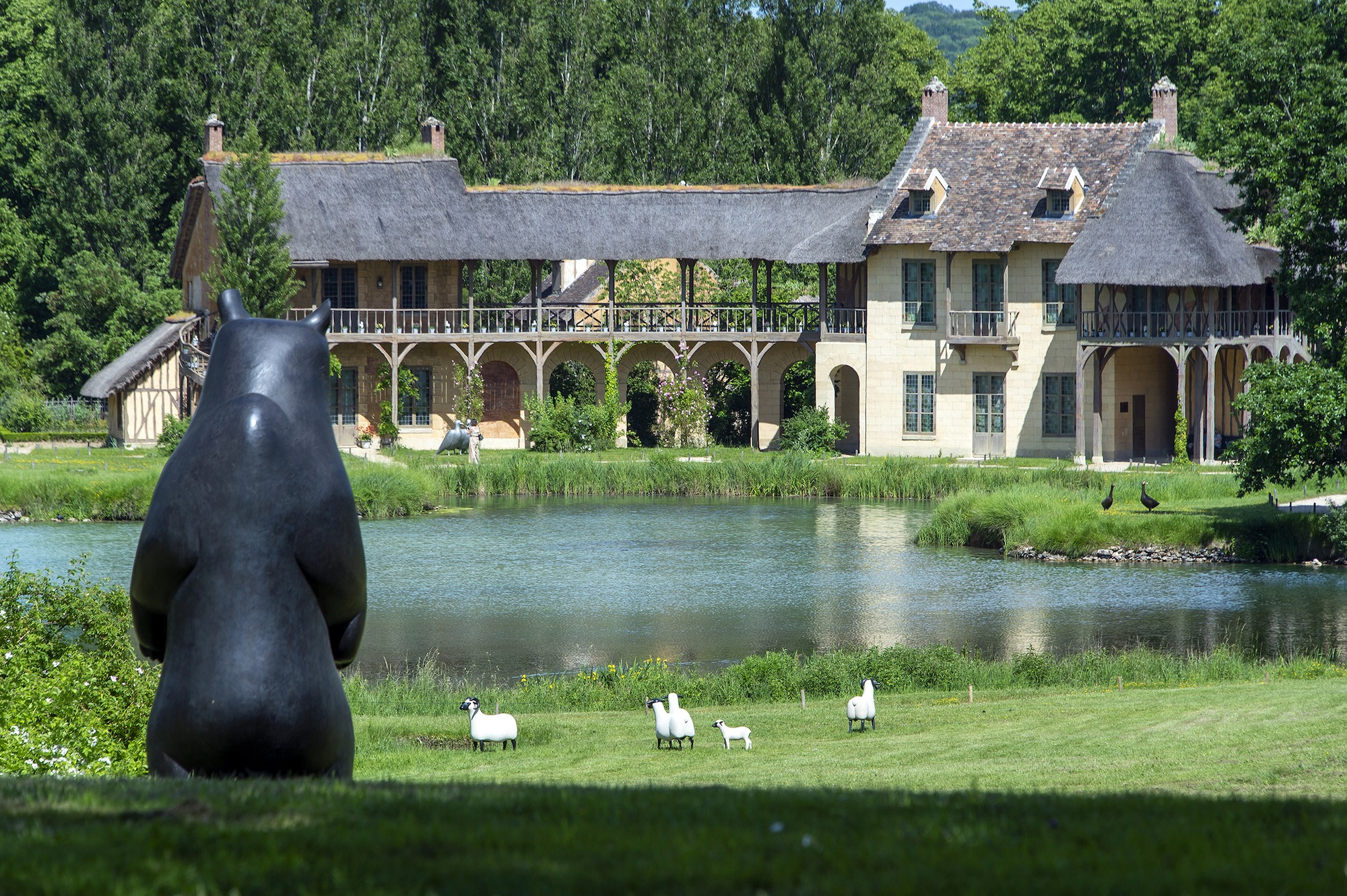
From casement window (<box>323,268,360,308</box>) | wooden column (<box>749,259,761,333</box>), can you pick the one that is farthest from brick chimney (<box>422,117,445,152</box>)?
wooden column (<box>749,259,761,333</box>)

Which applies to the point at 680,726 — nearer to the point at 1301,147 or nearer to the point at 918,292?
the point at 1301,147

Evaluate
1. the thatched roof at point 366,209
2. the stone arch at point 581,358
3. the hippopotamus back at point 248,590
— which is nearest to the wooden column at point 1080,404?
the stone arch at point 581,358

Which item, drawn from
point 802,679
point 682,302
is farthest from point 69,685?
point 682,302

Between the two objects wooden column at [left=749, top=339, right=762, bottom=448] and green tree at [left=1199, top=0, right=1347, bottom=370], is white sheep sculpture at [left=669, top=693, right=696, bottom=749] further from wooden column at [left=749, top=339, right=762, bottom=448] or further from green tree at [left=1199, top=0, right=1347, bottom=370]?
wooden column at [left=749, top=339, right=762, bottom=448]

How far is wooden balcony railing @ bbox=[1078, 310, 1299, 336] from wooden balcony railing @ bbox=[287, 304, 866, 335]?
6883 mm

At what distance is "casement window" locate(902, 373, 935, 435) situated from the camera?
43812mm

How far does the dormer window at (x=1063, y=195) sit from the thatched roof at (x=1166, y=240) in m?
1.65

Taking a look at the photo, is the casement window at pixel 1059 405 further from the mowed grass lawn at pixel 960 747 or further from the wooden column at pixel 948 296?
the mowed grass lawn at pixel 960 747

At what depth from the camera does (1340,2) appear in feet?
82.0

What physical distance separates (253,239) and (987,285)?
18800 mm

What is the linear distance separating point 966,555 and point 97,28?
33817mm

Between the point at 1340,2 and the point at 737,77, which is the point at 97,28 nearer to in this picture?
the point at 737,77

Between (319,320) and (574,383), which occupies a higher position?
Result: (574,383)

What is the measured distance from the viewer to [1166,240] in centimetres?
3903
